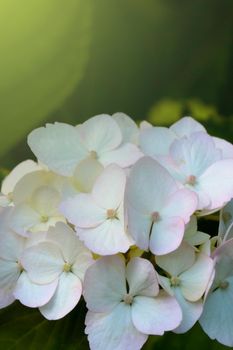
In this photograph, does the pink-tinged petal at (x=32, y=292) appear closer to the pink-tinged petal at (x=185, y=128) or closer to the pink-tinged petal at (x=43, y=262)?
the pink-tinged petal at (x=43, y=262)

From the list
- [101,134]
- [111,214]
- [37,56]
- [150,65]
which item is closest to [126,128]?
[101,134]

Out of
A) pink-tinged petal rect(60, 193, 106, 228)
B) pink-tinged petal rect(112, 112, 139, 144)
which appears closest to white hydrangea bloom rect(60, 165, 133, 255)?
pink-tinged petal rect(60, 193, 106, 228)

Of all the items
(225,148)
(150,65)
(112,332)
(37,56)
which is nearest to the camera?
(112,332)

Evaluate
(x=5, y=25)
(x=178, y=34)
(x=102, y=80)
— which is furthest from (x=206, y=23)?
(x=5, y=25)

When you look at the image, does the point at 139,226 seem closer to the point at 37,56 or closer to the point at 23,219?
the point at 23,219

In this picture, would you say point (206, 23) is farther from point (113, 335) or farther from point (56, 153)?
point (113, 335)
